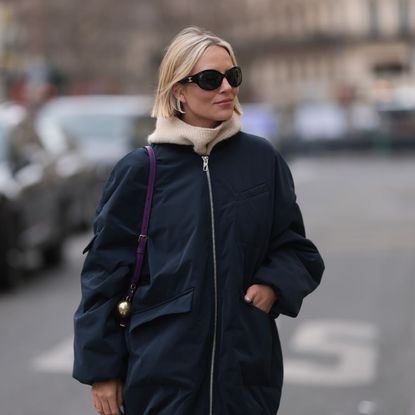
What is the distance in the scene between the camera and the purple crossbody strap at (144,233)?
11.5 ft

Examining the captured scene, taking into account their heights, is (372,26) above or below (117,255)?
below

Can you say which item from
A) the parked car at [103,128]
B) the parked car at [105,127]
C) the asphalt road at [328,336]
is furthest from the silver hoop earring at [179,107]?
the parked car at [105,127]

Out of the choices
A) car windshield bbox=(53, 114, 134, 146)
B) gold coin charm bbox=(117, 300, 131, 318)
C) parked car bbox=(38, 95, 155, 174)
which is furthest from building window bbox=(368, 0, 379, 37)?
gold coin charm bbox=(117, 300, 131, 318)

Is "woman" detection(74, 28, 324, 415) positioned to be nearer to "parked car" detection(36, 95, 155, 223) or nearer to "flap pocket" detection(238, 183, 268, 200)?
"flap pocket" detection(238, 183, 268, 200)

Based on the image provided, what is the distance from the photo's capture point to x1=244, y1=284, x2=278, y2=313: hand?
3488mm

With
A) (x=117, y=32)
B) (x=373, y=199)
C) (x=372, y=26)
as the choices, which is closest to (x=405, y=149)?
(x=373, y=199)

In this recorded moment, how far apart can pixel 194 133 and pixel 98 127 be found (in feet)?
55.3

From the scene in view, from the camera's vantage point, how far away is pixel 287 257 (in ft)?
11.8

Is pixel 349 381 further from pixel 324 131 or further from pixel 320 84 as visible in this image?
pixel 320 84

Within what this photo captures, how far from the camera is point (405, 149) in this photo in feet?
141

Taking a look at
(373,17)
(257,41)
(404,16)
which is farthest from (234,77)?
(257,41)

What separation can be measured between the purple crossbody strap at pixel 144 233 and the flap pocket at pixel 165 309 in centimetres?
6

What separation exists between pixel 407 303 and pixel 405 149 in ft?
110

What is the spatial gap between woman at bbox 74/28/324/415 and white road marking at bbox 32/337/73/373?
4.20 metres
